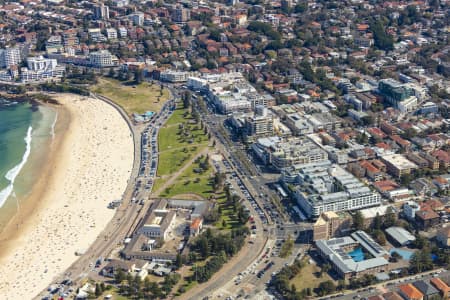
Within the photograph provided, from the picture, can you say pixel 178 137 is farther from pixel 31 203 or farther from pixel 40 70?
pixel 40 70

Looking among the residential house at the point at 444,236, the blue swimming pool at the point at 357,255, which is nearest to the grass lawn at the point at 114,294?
the blue swimming pool at the point at 357,255

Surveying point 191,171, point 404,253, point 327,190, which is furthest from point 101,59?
point 404,253

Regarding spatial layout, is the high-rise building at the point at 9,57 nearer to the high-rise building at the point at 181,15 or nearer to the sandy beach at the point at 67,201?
the sandy beach at the point at 67,201

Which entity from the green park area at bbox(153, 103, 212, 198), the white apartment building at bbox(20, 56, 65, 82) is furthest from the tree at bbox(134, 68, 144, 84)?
the green park area at bbox(153, 103, 212, 198)

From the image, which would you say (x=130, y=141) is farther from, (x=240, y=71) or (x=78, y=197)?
(x=240, y=71)

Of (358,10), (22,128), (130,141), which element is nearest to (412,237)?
(130,141)

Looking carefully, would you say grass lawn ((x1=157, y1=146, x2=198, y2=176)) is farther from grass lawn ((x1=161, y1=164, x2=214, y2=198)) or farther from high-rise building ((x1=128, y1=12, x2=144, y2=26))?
high-rise building ((x1=128, y1=12, x2=144, y2=26))
